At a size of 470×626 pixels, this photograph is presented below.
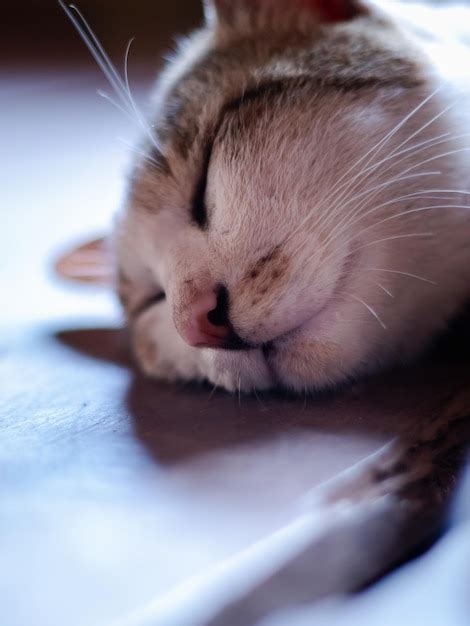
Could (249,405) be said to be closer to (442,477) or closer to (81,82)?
(442,477)

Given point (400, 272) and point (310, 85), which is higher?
point (310, 85)

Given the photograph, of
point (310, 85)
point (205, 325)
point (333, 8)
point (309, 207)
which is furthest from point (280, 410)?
point (333, 8)

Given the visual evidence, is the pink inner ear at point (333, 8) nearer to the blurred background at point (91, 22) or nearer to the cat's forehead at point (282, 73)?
the cat's forehead at point (282, 73)

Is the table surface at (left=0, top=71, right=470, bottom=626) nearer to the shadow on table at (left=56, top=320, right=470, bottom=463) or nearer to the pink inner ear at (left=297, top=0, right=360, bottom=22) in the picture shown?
the shadow on table at (left=56, top=320, right=470, bottom=463)

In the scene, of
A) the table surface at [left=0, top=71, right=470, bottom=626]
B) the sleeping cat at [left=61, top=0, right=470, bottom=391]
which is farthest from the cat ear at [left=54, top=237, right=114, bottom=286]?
the sleeping cat at [left=61, top=0, right=470, bottom=391]

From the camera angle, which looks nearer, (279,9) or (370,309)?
(370,309)

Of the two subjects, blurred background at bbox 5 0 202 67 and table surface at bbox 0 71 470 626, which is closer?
table surface at bbox 0 71 470 626

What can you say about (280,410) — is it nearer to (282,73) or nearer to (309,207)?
(309,207)
